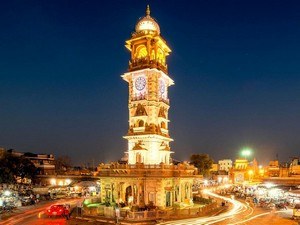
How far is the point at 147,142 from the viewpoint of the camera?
145 feet

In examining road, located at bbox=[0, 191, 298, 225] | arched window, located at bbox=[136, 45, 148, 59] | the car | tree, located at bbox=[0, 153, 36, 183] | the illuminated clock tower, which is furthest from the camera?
tree, located at bbox=[0, 153, 36, 183]

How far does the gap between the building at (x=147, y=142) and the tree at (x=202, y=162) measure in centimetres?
4729

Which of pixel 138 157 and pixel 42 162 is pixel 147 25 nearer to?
pixel 138 157

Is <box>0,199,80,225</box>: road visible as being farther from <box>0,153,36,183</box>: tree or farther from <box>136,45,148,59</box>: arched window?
<box>136,45,148,59</box>: arched window

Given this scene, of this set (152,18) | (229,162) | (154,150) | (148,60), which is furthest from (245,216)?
(229,162)

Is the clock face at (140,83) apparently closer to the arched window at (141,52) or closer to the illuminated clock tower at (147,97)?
the illuminated clock tower at (147,97)

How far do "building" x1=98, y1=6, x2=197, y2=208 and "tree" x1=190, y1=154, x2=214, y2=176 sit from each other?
47.3m

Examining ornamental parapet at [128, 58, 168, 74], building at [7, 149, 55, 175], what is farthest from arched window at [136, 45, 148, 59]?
building at [7, 149, 55, 175]

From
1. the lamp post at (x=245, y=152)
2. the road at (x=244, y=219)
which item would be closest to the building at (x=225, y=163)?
the lamp post at (x=245, y=152)

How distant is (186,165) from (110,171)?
10197 millimetres

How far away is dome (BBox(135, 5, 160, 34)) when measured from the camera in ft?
156

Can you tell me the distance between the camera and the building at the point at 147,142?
38406 millimetres

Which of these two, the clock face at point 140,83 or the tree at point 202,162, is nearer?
the clock face at point 140,83

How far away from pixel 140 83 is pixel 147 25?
346 inches
